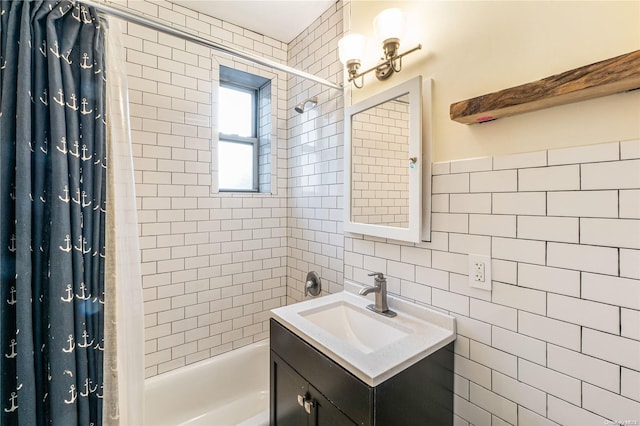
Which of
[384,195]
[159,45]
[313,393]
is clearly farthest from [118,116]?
[313,393]

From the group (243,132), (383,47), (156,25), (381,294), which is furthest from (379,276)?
(243,132)

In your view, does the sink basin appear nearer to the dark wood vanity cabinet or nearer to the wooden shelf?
the dark wood vanity cabinet

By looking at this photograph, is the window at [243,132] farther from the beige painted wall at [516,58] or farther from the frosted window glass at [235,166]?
the beige painted wall at [516,58]

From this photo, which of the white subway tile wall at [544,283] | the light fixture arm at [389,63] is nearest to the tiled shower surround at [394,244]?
the white subway tile wall at [544,283]

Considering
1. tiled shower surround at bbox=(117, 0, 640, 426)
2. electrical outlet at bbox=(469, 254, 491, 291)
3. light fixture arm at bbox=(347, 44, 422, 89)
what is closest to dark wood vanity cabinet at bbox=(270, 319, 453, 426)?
tiled shower surround at bbox=(117, 0, 640, 426)

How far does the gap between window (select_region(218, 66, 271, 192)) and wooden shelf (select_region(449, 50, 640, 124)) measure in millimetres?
1581

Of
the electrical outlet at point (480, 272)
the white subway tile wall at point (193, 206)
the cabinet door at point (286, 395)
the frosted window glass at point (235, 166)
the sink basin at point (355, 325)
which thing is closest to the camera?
the electrical outlet at point (480, 272)

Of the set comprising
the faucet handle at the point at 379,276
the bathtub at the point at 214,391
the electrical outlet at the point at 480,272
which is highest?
the electrical outlet at the point at 480,272

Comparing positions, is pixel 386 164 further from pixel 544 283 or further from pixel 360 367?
pixel 360 367

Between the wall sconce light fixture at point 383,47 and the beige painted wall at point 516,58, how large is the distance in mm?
65

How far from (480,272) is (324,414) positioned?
77 cm

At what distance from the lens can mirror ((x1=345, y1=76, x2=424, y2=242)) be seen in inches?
48.1

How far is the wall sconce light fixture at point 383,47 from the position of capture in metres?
1.25

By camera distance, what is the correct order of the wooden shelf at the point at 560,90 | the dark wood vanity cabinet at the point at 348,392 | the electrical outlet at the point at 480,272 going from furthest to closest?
the electrical outlet at the point at 480,272
the dark wood vanity cabinet at the point at 348,392
the wooden shelf at the point at 560,90
